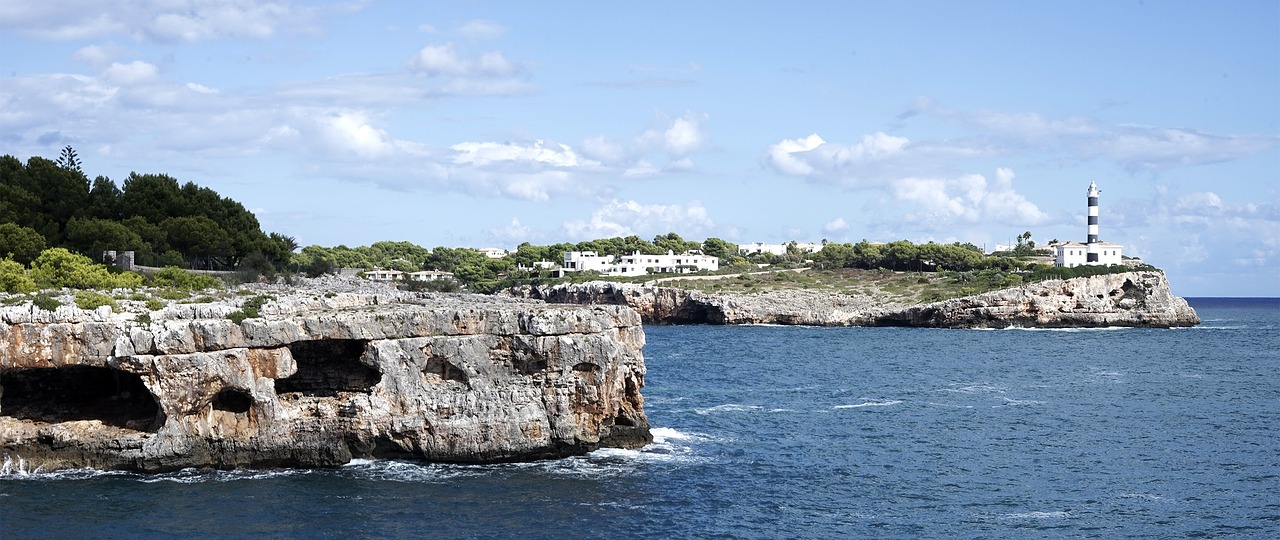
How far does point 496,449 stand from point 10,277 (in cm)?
1366

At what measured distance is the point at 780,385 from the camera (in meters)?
46.2

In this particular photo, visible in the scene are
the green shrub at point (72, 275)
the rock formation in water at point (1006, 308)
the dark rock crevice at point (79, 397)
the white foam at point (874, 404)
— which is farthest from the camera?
the rock formation in water at point (1006, 308)

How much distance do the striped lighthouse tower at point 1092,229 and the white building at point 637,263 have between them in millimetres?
44207

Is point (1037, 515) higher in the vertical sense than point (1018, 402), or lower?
lower

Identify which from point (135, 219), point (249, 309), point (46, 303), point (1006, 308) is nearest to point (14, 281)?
point (46, 303)

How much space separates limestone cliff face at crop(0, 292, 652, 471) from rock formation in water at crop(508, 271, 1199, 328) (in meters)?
64.0

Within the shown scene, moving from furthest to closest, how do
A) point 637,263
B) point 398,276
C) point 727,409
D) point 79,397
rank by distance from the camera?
point 637,263, point 398,276, point 727,409, point 79,397

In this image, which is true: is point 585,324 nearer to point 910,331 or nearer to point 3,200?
point 3,200

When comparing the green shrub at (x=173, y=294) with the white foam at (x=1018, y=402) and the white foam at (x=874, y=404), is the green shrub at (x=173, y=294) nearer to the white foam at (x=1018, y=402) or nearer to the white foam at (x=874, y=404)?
the white foam at (x=874, y=404)

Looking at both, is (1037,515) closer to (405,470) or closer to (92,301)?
(405,470)

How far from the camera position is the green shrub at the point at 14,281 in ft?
95.3

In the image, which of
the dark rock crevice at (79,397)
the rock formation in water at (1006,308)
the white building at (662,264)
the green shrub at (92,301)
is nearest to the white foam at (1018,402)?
the dark rock crevice at (79,397)

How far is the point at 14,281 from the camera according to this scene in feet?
97.3

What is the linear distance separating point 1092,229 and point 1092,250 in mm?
1970
